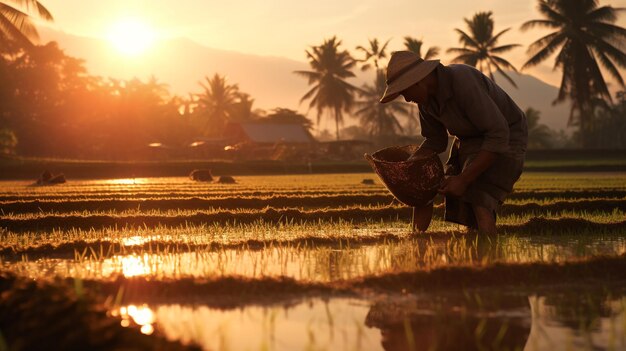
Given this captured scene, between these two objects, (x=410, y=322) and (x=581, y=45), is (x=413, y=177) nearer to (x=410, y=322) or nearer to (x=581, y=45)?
(x=410, y=322)

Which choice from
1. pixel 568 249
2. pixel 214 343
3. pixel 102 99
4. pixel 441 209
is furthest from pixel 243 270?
pixel 102 99

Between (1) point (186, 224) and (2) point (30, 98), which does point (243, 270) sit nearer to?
(1) point (186, 224)

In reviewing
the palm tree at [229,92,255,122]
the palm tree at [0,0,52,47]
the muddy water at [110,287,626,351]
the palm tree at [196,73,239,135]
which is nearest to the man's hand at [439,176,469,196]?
the muddy water at [110,287,626,351]

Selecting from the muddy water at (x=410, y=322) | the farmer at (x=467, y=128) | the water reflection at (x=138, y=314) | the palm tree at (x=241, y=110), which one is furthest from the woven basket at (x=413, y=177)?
the palm tree at (x=241, y=110)

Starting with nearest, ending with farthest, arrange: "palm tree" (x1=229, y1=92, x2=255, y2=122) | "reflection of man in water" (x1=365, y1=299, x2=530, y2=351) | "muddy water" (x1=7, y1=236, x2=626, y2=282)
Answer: "reflection of man in water" (x1=365, y1=299, x2=530, y2=351)
"muddy water" (x1=7, y1=236, x2=626, y2=282)
"palm tree" (x1=229, y1=92, x2=255, y2=122)

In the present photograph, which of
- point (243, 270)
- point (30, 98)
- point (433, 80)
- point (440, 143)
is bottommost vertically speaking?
point (243, 270)

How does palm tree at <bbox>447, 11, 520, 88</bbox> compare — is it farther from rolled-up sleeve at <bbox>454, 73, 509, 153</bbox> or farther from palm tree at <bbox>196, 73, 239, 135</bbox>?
rolled-up sleeve at <bbox>454, 73, 509, 153</bbox>

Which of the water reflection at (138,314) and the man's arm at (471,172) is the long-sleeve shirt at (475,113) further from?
the water reflection at (138,314)

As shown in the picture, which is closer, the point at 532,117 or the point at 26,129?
the point at 26,129

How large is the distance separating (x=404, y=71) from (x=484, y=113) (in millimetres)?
472

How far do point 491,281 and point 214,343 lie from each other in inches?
51.9

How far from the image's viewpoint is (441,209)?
7.02m

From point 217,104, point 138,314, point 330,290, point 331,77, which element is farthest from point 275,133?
point 138,314

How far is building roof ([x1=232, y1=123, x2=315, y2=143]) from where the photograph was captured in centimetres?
3797
